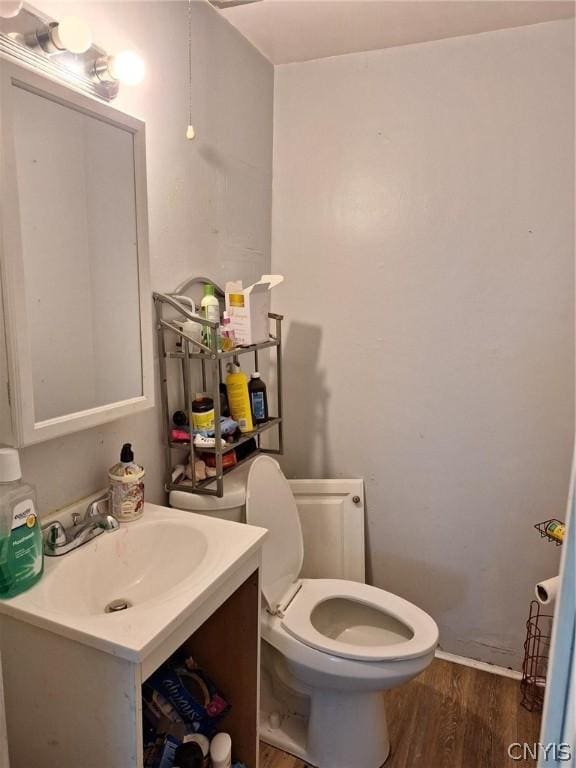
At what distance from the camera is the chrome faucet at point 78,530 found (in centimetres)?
109

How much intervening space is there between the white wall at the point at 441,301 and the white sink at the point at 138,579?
0.87 m

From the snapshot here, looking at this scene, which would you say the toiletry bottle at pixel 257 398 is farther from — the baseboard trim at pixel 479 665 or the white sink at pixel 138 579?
the baseboard trim at pixel 479 665

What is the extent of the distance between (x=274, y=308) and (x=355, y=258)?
37 centimetres

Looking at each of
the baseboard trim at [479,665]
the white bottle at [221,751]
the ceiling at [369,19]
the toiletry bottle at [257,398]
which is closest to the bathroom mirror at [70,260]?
the toiletry bottle at [257,398]

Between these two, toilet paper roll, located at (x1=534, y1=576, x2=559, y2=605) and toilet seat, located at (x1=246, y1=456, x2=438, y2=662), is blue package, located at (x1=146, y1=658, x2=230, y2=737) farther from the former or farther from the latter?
toilet paper roll, located at (x1=534, y1=576, x2=559, y2=605)

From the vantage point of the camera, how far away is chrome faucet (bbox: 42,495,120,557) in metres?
1.09

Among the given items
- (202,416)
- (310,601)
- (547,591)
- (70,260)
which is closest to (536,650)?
(547,591)

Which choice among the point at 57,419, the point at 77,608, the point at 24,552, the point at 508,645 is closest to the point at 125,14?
the point at 57,419

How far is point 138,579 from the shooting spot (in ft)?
3.98

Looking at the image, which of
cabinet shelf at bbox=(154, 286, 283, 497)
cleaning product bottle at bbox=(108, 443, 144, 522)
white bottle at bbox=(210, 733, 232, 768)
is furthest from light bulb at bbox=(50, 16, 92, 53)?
white bottle at bbox=(210, 733, 232, 768)

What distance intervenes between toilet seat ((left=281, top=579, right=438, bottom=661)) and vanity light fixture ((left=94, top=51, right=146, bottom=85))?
142 cm

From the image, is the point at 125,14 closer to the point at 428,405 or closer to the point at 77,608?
the point at 77,608

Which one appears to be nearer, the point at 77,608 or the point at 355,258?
the point at 77,608

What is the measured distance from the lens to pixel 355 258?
74.9 inches
